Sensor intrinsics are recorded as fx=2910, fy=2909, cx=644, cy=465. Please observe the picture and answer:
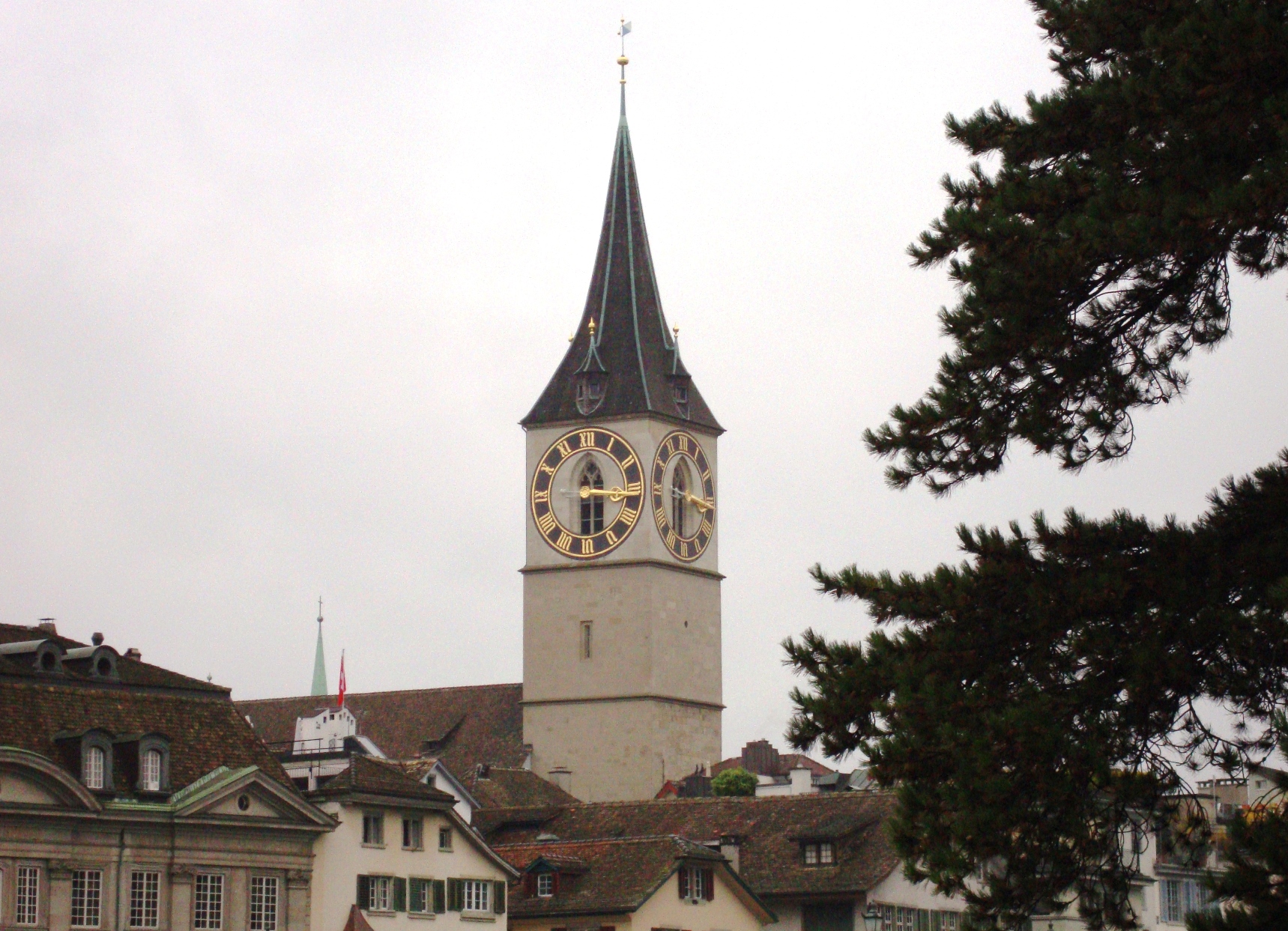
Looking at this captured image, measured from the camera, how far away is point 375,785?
6406 cm

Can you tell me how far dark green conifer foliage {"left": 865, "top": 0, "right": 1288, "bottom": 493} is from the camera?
23.9 metres

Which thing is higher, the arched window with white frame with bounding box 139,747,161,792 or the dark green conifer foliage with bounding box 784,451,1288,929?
the arched window with white frame with bounding box 139,747,161,792

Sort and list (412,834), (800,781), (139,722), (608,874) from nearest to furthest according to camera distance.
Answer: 1. (139,722)
2. (412,834)
3. (608,874)
4. (800,781)

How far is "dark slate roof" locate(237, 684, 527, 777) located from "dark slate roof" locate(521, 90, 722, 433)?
34.1ft

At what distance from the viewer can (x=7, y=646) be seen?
194 ft

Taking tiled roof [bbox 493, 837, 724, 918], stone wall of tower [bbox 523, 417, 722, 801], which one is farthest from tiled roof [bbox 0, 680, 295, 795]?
stone wall of tower [bbox 523, 417, 722, 801]

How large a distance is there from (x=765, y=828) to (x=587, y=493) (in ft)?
100.0

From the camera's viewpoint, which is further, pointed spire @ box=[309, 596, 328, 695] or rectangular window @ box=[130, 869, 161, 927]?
pointed spire @ box=[309, 596, 328, 695]

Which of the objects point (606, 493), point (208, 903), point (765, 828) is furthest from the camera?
point (606, 493)

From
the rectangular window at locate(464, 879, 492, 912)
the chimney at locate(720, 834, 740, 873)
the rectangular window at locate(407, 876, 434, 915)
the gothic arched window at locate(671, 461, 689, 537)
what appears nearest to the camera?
the rectangular window at locate(407, 876, 434, 915)

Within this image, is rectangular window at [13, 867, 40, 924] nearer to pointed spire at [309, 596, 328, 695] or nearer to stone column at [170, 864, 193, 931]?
stone column at [170, 864, 193, 931]

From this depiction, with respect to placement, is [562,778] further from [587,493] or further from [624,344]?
[624,344]

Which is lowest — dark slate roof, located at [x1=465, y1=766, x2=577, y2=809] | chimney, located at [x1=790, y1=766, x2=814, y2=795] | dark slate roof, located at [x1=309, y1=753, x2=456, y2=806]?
dark slate roof, located at [x1=309, y1=753, x2=456, y2=806]

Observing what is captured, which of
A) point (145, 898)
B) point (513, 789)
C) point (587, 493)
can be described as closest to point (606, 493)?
point (587, 493)
